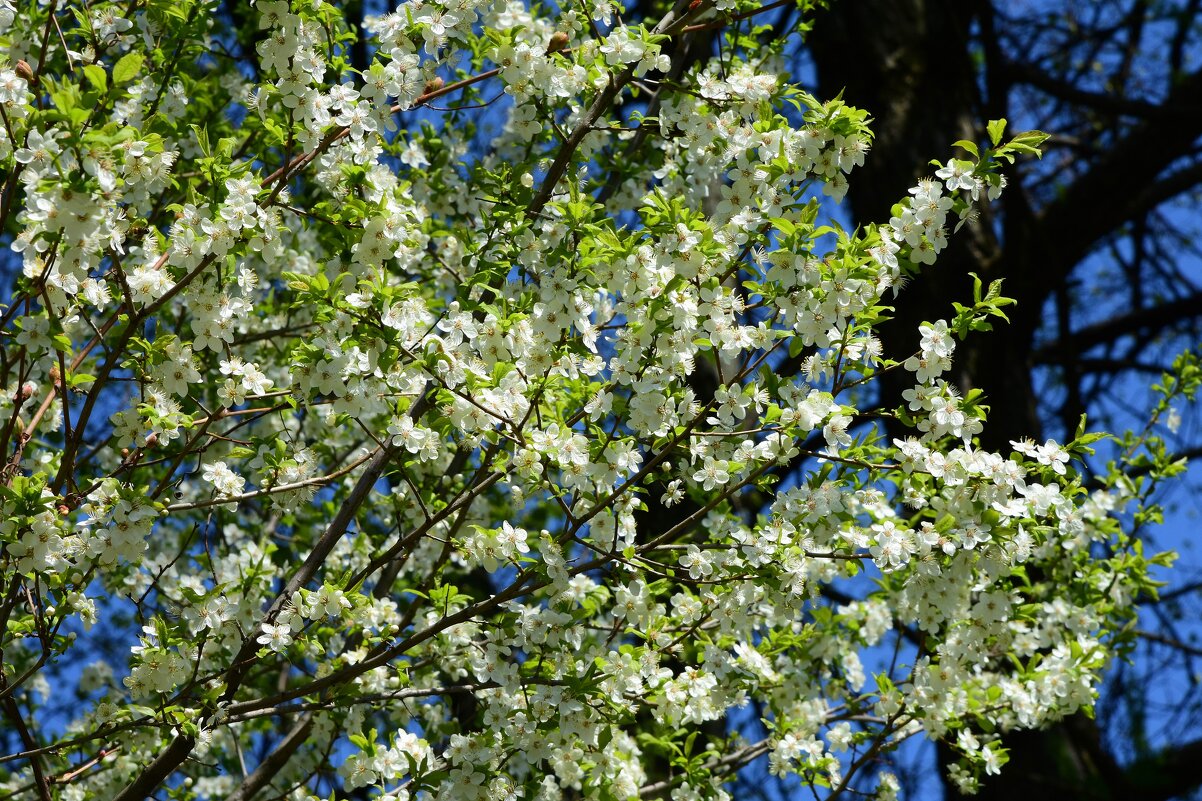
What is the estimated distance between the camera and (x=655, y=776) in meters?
5.39

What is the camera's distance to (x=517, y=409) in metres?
2.82

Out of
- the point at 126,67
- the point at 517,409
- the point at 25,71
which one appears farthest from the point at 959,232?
the point at 25,71

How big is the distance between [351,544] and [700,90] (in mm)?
2018

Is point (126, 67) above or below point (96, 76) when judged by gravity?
above

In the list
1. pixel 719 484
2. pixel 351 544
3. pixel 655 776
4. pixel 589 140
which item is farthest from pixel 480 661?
pixel 655 776

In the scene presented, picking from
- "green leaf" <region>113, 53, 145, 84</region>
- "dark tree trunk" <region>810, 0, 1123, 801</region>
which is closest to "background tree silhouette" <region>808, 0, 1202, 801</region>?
"dark tree trunk" <region>810, 0, 1123, 801</region>

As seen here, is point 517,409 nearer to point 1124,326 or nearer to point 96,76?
point 96,76

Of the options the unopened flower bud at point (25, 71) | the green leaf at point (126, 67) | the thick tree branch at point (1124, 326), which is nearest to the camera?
the green leaf at point (126, 67)

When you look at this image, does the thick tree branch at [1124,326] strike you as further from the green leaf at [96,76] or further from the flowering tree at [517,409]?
the green leaf at [96,76]

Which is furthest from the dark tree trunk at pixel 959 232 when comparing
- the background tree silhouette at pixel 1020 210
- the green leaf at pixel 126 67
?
the green leaf at pixel 126 67

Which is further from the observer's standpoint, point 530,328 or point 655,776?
point 655,776

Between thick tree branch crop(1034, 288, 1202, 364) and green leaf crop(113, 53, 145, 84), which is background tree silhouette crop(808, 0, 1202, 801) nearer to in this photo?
thick tree branch crop(1034, 288, 1202, 364)

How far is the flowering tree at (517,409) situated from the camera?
278cm

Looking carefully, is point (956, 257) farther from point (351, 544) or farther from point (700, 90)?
point (351, 544)
